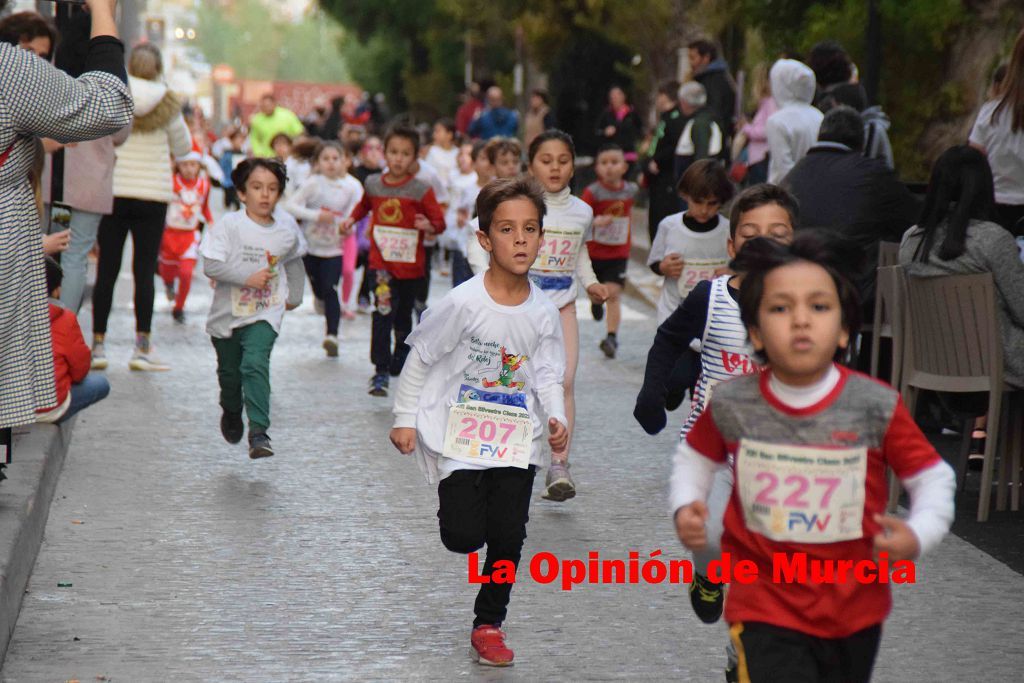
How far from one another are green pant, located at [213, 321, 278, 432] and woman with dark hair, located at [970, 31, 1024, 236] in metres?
3.52

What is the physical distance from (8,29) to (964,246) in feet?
14.0

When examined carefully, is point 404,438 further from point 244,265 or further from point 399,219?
point 399,219

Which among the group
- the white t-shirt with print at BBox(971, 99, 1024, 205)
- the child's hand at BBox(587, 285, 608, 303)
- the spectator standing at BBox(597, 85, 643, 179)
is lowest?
the child's hand at BBox(587, 285, 608, 303)

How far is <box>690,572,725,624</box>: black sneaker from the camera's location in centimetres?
437

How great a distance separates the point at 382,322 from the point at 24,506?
4828mm

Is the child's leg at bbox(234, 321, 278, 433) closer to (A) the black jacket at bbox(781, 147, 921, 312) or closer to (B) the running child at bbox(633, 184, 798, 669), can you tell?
(A) the black jacket at bbox(781, 147, 921, 312)

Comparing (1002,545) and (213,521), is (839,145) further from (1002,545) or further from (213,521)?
(213,521)

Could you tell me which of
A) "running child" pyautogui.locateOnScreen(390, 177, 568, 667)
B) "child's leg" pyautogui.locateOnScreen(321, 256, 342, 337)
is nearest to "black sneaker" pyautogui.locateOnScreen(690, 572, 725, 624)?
"running child" pyautogui.locateOnScreen(390, 177, 568, 667)

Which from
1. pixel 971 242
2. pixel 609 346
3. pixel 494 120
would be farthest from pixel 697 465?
pixel 494 120

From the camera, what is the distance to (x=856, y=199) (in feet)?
28.8

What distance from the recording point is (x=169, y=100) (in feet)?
38.3

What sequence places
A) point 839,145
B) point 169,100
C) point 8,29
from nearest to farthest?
point 8,29 → point 839,145 → point 169,100

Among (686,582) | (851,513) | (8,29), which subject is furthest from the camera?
(8,29)

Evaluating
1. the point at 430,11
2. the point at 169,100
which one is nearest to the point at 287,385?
the point at 169,100
